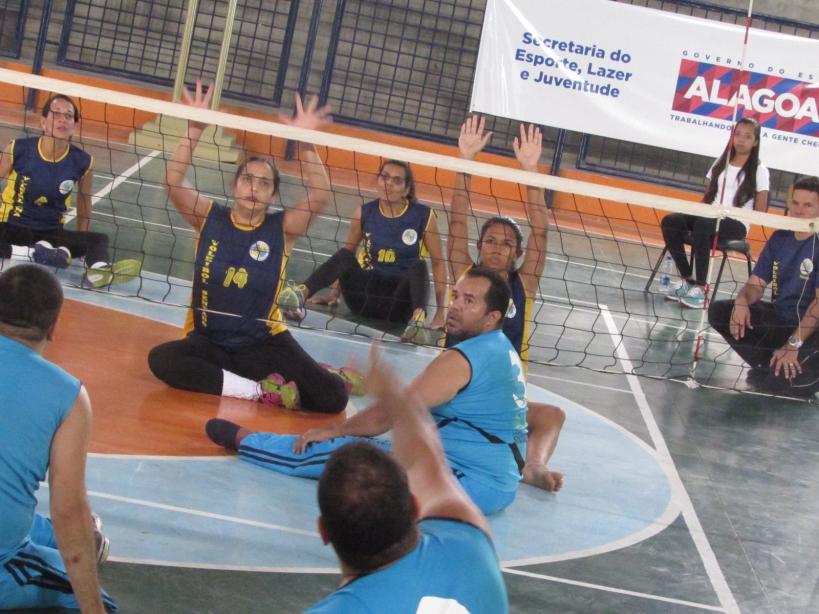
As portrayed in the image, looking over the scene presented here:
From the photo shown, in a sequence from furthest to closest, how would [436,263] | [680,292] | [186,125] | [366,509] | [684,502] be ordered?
1. [186,125]
2. [680,292]
3. [436,263]
4. [684,502]
5. [366,509]

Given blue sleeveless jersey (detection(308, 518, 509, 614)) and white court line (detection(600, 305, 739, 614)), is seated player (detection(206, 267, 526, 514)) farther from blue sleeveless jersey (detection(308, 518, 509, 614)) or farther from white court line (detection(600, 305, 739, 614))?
blue sleeveless jersey (detection(308, 518, 509, 614))

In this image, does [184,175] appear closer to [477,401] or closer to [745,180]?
[477,401]

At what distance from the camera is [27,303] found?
10.3 ft

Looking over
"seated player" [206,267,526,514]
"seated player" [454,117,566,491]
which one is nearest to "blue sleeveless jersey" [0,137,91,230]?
"seated player" [454,117,566,491]

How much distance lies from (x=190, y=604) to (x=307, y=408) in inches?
89.7

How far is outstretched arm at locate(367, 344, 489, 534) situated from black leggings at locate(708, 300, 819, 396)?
514cm

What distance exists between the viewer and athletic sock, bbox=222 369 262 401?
5.88 meters

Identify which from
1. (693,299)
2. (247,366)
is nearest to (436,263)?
(247,366)

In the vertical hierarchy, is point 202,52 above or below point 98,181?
above

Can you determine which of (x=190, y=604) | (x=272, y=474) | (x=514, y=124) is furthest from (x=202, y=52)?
(x=190, y=604)

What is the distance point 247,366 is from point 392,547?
381 cm

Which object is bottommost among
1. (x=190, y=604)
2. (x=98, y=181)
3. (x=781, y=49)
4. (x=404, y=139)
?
(x=190, y=604)

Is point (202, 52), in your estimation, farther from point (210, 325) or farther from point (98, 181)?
point (210, 325)

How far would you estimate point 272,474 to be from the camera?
502 cm
